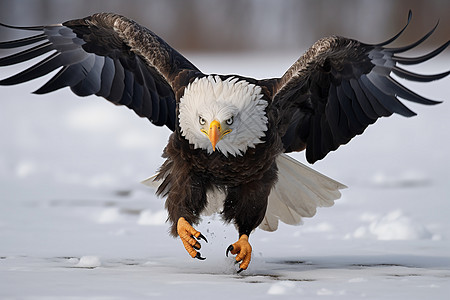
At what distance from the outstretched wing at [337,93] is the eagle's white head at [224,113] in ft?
0.84

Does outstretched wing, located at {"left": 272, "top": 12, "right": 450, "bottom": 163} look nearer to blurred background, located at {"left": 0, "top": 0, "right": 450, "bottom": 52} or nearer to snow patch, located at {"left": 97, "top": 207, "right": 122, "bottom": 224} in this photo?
snow patch, located at {"left": 97, "top": 207, "right": 122, "bottom": 224}

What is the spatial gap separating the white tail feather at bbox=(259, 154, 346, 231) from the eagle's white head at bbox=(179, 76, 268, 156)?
3.25 feet

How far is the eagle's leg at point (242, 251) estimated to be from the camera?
4766mm

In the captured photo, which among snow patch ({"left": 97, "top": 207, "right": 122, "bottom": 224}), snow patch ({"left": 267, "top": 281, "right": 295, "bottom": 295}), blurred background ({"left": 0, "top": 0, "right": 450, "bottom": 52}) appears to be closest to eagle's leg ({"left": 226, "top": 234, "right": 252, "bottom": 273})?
snow patch ({"left": 267, "top": 281, "right": 295, "bottom": 295})

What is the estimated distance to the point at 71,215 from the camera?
6.21 m

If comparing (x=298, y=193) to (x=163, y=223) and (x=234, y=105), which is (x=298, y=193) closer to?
(x=163, y=223)

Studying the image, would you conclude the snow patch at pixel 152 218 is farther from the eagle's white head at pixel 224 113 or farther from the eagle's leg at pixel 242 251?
the eagle's white head at pixel 224 113

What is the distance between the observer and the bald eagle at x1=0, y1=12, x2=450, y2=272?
4.76 m

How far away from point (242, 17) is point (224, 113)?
1241 cm

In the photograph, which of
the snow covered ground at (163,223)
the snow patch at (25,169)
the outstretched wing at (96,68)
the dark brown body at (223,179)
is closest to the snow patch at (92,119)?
the snow covered ground at (163,223)

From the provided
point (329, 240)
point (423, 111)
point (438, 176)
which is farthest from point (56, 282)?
point (423, 111)

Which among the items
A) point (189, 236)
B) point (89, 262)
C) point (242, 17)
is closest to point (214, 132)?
point (189, 236)

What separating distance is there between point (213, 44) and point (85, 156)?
23.1 ft

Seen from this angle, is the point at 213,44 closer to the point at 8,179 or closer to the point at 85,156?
the point at 85,156
